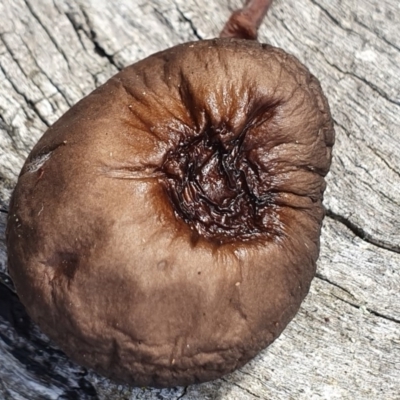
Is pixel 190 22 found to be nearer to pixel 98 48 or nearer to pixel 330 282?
pixel 98 48

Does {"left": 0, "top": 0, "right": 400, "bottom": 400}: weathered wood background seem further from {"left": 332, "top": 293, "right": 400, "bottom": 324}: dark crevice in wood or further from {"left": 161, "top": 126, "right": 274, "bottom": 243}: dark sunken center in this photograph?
{"left": 161, "top": 126, "right": 274, "bottom": 243}: dark sunken center

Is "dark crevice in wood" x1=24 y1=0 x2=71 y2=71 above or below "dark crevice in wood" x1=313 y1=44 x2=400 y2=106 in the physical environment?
below

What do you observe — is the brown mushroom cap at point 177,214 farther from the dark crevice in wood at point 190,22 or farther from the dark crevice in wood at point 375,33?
the dark crevice in wood at point 375,33

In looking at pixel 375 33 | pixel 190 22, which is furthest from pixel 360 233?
pixel 190 22

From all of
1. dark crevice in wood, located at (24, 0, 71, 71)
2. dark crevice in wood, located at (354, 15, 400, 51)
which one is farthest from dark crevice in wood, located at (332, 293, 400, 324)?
dark crevice in wood, located at (24, 0, 71, 71)

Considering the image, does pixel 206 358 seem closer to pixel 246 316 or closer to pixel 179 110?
pixel 246 316

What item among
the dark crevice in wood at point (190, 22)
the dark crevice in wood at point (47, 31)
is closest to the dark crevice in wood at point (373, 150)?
the dark crevice in wood at point (190, 22)
